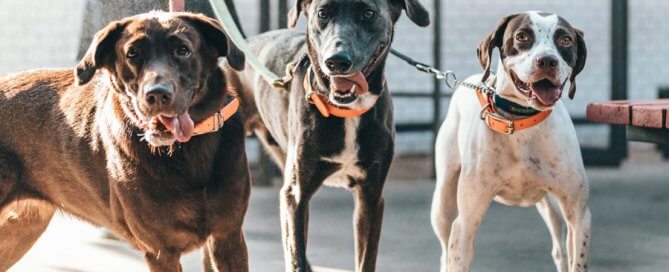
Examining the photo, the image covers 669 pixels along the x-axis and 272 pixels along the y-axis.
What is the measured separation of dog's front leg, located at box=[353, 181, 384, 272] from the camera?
376cm

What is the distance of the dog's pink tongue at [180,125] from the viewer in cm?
279

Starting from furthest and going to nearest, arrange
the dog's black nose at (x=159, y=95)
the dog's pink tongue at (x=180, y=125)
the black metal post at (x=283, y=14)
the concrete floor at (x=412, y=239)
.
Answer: the black metal post at (x=283, y=14) → the concrete floor at (x=412, y=239) → the dog's pink tongue at (x=180, y=125) → the dog's black nose at (x=159, y=95)

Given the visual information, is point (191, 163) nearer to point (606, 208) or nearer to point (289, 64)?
point (289, 64)

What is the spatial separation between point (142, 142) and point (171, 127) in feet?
0.79

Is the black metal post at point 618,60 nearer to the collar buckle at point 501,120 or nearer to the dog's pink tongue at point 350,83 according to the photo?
the collar buckle at point 501,120

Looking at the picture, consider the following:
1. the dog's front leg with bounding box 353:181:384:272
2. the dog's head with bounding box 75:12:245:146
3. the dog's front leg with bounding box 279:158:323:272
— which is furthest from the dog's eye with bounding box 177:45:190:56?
the dog's front leg with bounding box 353:181:384:272

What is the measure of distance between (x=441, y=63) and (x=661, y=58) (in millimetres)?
1960

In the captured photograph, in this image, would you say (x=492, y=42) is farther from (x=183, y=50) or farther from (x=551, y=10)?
(x=551, y=10)

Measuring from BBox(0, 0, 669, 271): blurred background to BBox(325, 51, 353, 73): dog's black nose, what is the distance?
1.11 metres

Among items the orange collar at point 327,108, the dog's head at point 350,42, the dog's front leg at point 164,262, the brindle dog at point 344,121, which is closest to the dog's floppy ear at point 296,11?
the brindle dog at point 344,121

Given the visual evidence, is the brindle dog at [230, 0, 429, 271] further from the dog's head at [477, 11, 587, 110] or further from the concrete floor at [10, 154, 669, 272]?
the concrete floor at [10, 154, 669, 272]

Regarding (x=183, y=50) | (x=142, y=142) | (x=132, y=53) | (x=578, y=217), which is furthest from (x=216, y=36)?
(x=578, y=217)

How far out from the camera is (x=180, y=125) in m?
2.80

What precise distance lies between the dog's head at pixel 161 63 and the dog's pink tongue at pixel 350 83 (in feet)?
1.83
